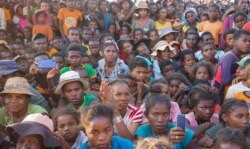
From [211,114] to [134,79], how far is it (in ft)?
4.65

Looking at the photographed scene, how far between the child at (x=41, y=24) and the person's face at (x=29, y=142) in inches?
220

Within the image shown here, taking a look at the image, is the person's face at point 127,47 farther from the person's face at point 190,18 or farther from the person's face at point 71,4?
the person's face at point 190,18

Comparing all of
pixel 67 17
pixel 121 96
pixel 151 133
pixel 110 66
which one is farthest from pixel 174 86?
pixel 67 17

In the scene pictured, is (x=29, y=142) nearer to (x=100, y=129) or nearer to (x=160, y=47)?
(x=100, y=129)

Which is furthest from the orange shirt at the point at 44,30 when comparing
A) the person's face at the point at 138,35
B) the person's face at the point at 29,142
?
the person's face at the point at 29,142

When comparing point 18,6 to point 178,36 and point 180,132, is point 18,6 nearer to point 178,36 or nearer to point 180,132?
point 178,36

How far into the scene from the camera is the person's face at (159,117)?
3.73 meters

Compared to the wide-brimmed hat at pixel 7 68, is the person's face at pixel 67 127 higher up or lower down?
lower down

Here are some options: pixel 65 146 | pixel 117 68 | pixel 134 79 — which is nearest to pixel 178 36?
pixel 117 68

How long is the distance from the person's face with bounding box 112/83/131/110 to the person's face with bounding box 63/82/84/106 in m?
0.45

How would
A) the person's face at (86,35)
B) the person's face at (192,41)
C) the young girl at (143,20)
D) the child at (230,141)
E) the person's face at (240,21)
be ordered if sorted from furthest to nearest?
the young girl at (143,20) < the person's face at (86,35) < the person's face at (192,41) < the person's face at (240,21) < the child at (230,141)

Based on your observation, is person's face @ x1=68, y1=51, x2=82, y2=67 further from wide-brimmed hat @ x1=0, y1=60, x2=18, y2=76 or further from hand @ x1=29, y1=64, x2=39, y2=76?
wide-brimmed hat @ x1=0, y1=60, x2=18, y2=76

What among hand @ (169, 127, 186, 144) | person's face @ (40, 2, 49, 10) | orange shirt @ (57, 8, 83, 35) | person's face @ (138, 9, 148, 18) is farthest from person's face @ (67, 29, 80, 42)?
hand @ (169, 127, 186, 144)

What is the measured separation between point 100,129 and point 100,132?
2 cm
